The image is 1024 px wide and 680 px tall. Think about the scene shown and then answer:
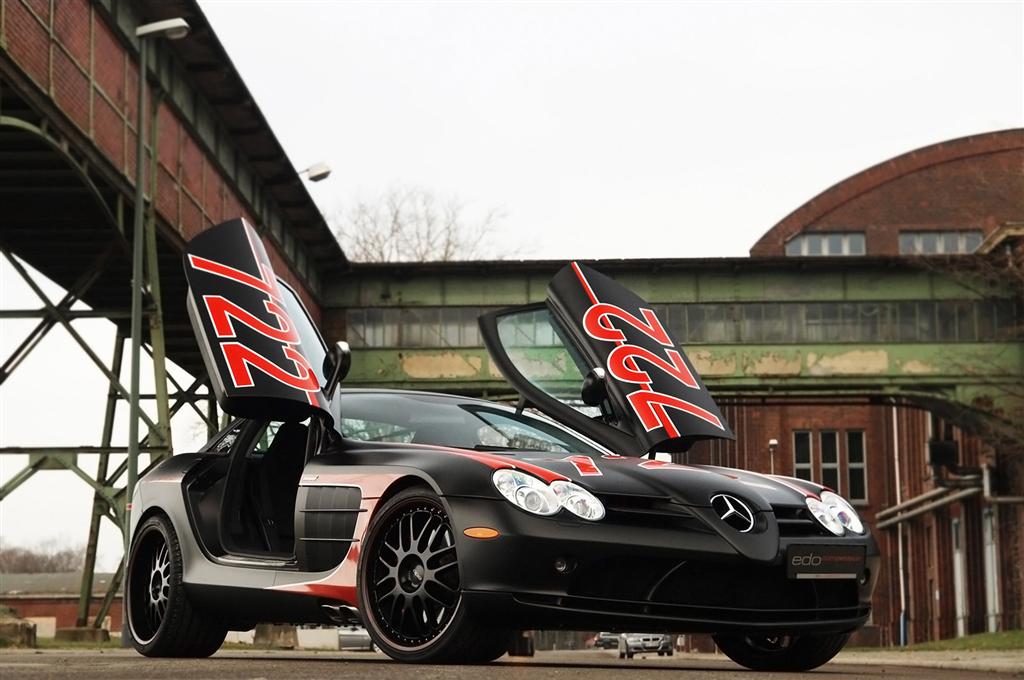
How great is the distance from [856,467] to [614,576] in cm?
5415

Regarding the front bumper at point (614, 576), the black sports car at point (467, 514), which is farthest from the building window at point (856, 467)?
the front bumper at point (614, 576)

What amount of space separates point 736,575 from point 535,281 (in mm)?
31371

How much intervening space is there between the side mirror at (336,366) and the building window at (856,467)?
52725mm

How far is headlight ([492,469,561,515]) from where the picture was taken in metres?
6.45

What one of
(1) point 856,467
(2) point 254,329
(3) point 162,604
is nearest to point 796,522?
(2) point 254,329

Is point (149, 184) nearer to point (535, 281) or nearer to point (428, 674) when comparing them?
point (535, 281)

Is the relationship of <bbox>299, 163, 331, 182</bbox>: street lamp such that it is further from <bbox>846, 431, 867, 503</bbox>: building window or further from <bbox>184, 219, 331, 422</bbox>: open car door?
<bbox>846, 431, 867, 503</bbox>: building window

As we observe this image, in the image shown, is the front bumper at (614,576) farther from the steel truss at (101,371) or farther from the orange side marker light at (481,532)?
the steel truss at (101,371)

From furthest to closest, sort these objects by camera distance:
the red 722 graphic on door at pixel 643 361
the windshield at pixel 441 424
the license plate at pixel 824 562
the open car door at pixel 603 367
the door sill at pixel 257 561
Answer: the red 722 graphic on door at pixel 643 361, the open car door at pixel 603 367, the windshield at pixel 441 424, the door sill at pixel 257 561, the license plate at pixel 824 562

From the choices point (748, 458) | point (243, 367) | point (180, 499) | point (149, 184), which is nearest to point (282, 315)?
point (243, 367)

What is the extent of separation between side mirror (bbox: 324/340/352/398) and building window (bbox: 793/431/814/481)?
52.8 m

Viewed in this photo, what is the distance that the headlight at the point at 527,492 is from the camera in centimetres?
645

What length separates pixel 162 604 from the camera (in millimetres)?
8242

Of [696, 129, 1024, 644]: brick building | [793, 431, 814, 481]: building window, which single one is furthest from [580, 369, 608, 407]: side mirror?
[793, 431, 814, 481]: building window
